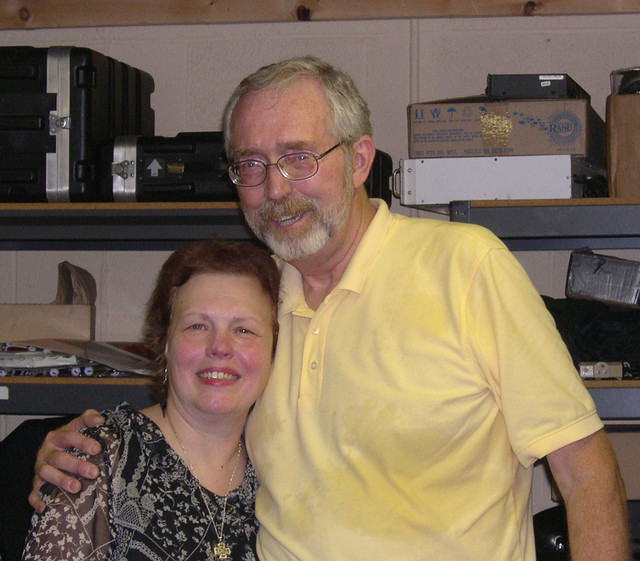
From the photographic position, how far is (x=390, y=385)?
1.31m

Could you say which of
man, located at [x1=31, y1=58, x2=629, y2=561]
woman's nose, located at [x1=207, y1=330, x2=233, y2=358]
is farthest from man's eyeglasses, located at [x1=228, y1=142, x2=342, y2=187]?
woman's nose, located at [x1=207, y1=330, x2=233, y2=358]

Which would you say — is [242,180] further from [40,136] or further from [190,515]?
[40,136]

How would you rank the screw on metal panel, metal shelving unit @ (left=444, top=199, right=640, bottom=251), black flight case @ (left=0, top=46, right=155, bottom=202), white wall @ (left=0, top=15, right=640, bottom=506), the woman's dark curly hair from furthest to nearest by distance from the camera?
the screw on metal panel → white wall @ (left=0, top=15, right=640, bottom=506) → black flight case @ (left=0, top=46, right=155, bottom=202) → metal shelving unit @ (left=444, top=199, right=640, bottom=251) → the woman's dark curly hair

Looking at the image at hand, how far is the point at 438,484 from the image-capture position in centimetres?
129

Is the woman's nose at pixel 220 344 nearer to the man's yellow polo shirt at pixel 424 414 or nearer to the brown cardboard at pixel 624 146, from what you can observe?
the man's yellow polo shirt at pixel 424 414

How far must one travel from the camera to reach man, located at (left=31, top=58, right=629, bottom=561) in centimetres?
123

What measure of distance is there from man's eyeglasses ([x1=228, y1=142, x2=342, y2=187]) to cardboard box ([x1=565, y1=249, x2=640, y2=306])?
92 cm

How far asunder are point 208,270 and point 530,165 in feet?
2.99

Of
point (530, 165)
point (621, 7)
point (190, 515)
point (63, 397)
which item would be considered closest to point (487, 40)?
point (621, 7)

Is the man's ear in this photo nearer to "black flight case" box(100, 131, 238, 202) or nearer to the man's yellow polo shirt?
the man's yellow polo shirt

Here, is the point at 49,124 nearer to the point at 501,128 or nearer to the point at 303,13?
the point at 303,13

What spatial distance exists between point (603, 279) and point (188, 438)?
118cm

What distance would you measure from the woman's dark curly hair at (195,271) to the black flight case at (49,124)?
29.5 inches

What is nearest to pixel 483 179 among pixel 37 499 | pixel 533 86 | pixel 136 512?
pixel 533 86
